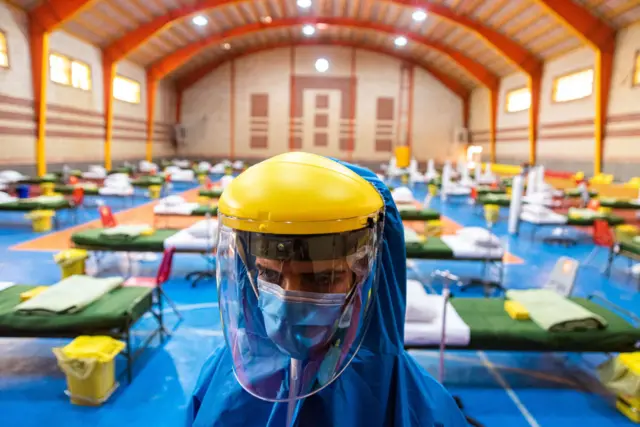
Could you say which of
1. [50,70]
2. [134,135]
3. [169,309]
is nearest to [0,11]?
[50,70]

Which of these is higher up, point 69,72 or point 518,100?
point 518,100

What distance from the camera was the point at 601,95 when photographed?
12070mm

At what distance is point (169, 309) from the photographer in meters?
4.21

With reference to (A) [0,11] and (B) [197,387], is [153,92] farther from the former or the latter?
(B) [197,387]

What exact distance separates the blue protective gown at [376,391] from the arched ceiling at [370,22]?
12736 millimetres

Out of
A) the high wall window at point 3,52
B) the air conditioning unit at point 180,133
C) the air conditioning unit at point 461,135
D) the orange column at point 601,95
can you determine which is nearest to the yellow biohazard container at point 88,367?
the high wall window at point 3,52

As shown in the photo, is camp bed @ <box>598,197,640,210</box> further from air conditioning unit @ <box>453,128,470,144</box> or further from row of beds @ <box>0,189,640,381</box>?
air conditioning unit @ <box>453,128,470,144</box>

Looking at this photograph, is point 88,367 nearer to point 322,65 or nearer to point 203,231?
point 203,231

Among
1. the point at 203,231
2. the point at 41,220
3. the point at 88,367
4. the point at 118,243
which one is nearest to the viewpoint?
the point at 88,367

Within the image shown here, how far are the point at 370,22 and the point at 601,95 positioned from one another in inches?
352

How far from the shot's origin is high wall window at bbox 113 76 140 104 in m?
16.2

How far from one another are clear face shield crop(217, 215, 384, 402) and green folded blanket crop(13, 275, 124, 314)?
2469 millimetres

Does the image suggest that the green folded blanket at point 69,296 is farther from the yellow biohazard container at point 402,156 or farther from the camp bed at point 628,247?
the yellow biohazard container at point 402,156

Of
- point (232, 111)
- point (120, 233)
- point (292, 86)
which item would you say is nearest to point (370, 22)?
point (292, 86)
